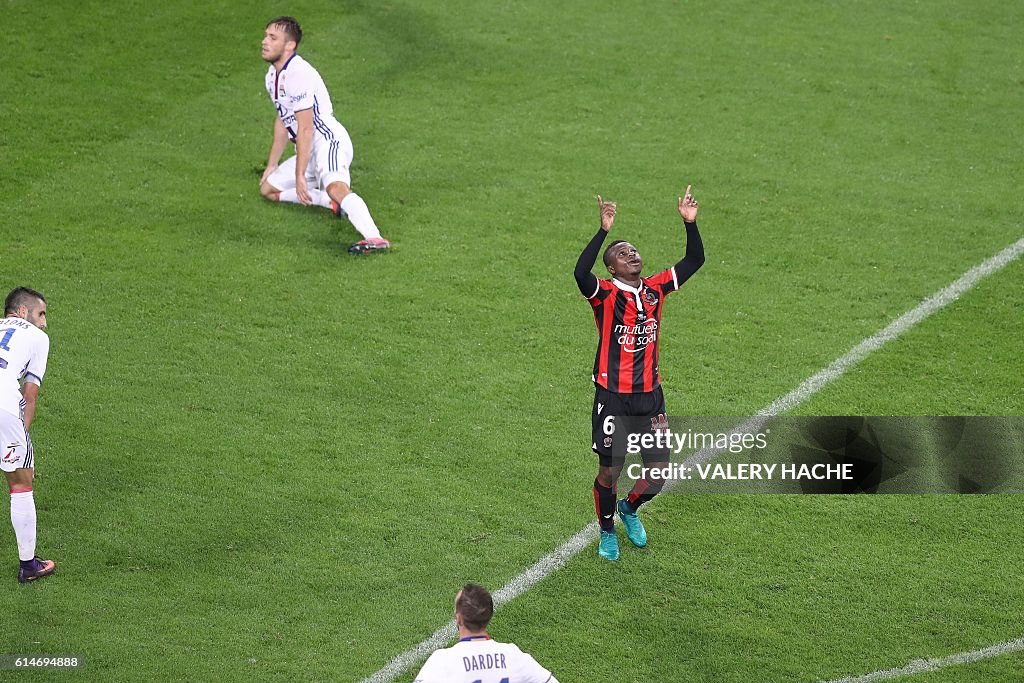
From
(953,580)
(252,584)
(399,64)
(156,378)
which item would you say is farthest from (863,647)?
(399,64)

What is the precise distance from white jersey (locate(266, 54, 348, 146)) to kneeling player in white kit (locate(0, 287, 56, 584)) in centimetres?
457

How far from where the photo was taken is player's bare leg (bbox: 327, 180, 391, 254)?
1090 centimetres

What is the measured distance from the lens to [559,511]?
317 inches

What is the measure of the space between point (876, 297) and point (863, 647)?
4255 millimetres

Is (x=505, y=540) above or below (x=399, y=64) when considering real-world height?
below

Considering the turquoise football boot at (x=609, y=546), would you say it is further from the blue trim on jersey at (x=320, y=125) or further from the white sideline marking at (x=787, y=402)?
the blue trim on jersey at (x=320, y=125)

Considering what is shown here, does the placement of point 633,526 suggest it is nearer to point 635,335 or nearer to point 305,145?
point 635,335

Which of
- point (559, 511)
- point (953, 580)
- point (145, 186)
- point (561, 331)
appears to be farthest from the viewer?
point (145, 186)

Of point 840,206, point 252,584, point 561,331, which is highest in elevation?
point 840,206

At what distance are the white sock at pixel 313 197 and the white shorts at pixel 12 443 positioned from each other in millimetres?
4991

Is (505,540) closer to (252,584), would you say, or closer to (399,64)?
(252,584)

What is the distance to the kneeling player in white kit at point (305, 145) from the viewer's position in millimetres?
11125

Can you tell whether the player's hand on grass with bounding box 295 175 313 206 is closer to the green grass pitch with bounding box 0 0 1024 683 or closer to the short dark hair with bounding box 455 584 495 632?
the green grass pitch with bounding box 0 0 1024 683

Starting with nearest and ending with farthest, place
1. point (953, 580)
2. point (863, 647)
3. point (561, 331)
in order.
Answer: point (863, 647) < point (953, 580) < point (561, 331)
